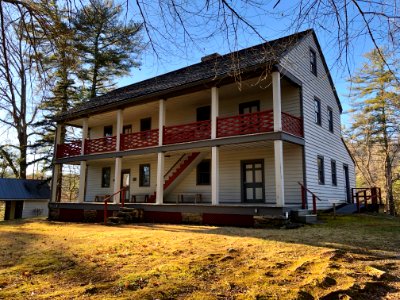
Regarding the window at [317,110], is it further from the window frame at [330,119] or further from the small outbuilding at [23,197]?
the small outbuilding at [23,197]

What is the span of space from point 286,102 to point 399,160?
24.0 m

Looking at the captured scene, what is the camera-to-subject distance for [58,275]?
5477mm

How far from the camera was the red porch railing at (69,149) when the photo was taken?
2052cm

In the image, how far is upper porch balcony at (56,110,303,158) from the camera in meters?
13.4

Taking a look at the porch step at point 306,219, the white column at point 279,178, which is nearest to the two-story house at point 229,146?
the white column at point 279,178

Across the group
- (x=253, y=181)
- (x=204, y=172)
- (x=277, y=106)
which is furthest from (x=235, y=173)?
(x=277, y=106)

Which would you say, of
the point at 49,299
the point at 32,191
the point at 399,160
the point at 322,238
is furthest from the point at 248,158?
the point at 399,160

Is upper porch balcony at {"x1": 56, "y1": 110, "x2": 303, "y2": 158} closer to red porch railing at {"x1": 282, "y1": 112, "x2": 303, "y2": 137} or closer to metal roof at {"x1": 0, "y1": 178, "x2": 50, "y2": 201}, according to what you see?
red porch railing at {"x1": 282, "y1": 112, "x2": 303, "y2": 137}

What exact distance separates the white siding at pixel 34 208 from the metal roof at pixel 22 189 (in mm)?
643

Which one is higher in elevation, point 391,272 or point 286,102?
point 286,102

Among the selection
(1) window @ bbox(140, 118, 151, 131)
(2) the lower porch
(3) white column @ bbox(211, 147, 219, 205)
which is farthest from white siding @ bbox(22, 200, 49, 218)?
(3) white column @ bbox(211, 147, 219, 205)

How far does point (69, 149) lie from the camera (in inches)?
818

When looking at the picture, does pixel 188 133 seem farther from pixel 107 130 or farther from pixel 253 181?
pixel 107 130

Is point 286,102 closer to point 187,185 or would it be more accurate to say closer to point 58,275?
point 187,185
